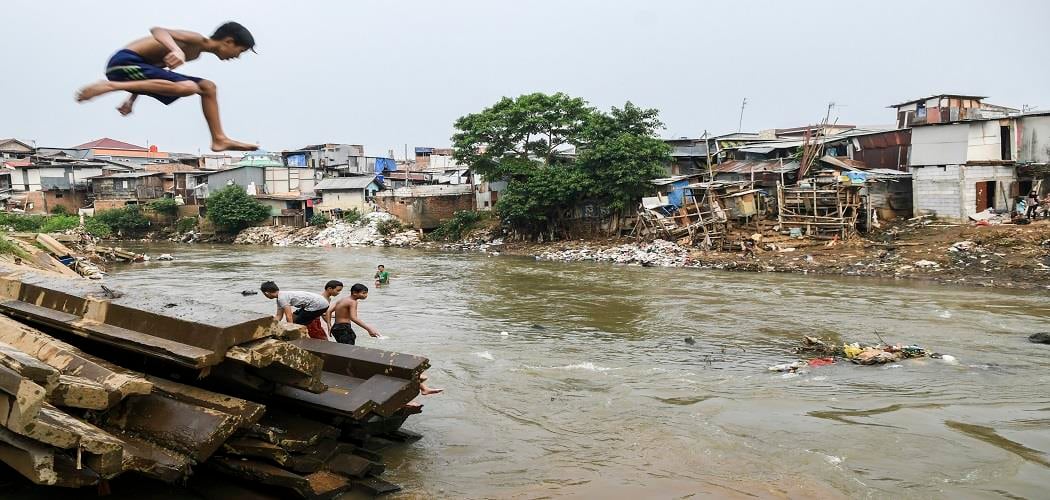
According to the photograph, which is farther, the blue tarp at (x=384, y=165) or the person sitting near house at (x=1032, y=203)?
the blue tarp at (x=384, y=165)

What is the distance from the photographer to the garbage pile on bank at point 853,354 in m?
10.2

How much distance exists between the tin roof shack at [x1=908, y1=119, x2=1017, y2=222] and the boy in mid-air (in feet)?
81.8

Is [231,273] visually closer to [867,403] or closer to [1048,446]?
[867,403]

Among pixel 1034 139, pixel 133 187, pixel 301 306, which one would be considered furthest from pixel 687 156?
pixel 133 187

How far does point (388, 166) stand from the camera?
5119cm

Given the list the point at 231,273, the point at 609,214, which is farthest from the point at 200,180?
the point at 609,214

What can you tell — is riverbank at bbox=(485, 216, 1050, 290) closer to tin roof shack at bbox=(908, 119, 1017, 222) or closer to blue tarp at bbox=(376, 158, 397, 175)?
tin roof shack at bbox=(908, 119, 1017, 222)

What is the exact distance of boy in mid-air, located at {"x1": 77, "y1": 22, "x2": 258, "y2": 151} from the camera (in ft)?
10.7

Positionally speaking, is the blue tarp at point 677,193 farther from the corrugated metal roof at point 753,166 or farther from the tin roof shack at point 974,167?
the tin roof shack at point 974,167

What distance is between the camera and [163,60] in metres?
3.38

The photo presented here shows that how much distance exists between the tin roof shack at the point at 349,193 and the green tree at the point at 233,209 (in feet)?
12.1

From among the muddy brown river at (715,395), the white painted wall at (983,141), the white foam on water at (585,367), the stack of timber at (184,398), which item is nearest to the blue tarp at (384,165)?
the muddy brown river at (715,395)

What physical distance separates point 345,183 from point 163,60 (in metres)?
40.5

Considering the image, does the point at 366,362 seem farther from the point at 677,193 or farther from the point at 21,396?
the point at 677,193
